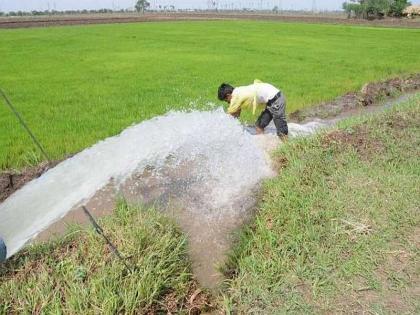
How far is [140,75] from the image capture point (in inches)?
456

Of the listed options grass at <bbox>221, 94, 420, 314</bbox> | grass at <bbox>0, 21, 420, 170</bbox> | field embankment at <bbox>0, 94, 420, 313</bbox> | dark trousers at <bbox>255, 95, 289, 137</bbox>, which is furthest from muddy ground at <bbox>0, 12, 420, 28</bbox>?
field embankment at <bbox>0, 94, 420, 313</bbox>

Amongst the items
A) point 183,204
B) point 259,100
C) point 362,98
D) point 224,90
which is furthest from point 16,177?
point 362,98

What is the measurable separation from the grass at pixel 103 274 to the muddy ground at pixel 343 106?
6.51ft

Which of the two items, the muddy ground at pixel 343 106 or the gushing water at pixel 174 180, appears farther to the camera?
the muddy ground at pixel 343 106

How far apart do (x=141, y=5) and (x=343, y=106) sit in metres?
89.3

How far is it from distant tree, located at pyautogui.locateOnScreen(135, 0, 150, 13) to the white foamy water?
90792mm

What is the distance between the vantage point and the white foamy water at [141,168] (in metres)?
4.18

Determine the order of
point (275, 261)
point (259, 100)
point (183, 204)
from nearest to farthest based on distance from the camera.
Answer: point (275, 261) < point (183, 204) < point (259, 100)

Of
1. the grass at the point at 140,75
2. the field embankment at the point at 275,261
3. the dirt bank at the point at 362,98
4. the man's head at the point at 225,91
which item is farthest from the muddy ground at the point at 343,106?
the man's head at the point at 225,91

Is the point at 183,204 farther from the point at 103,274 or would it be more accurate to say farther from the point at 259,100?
the point at 259,100

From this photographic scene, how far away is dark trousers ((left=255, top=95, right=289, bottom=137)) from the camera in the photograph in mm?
5805

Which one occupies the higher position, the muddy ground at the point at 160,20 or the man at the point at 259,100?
the man at the point at 259,100

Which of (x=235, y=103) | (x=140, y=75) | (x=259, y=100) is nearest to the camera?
(x=235, y=103)

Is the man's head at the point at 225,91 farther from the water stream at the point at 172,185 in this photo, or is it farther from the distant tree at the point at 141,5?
the distant tree at the point at 141,5
